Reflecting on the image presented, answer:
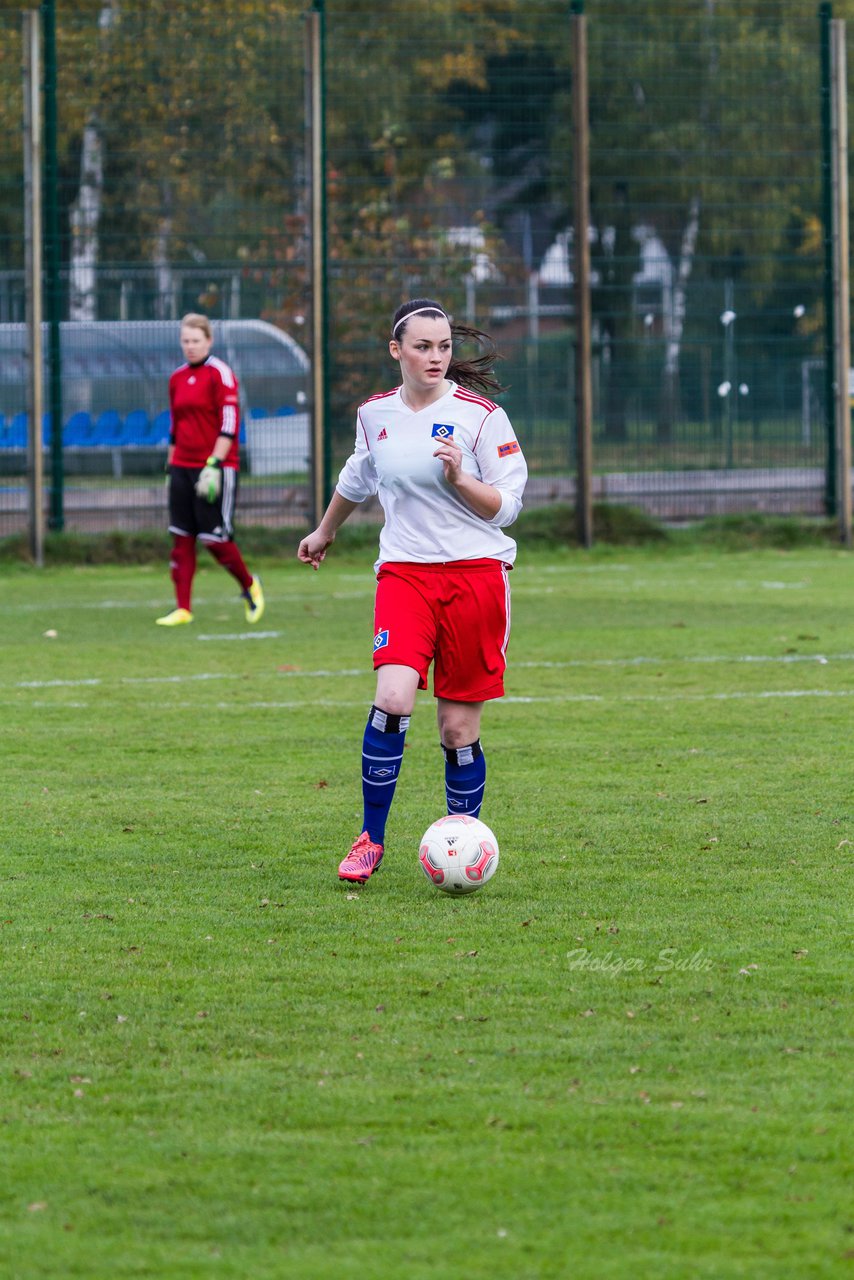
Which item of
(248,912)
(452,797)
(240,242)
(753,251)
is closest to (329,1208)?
(248,912)

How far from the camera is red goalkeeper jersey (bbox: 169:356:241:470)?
12492 mm

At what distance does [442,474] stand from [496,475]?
0.55 feet

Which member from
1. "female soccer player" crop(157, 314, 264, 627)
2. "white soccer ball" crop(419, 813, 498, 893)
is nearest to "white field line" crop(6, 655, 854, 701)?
"female soccer player" crop(157, 314, 264, 627)

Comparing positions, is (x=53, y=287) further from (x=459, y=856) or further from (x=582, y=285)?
(x=459, y=856)

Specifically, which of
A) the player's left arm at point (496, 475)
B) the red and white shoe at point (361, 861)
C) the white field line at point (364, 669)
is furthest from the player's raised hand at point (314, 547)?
the white field line at point (364, 669)

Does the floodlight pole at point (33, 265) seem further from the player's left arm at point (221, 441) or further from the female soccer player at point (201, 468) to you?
the player's left arm at point (221, 441)

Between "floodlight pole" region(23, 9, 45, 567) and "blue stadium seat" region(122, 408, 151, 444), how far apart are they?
0.82 metres

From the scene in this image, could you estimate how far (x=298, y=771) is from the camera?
7688 mm

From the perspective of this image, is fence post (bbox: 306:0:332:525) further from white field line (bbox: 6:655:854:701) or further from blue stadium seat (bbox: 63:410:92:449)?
white field line (bbox: 6:655:854:701)

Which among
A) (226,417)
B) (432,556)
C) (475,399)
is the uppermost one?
(226,417)

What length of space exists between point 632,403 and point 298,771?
1164cm

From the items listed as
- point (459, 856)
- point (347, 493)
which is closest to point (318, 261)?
point (347, 493)

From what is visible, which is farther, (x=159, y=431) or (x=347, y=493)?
(x=159, y=431)

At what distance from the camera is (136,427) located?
1766 cm
